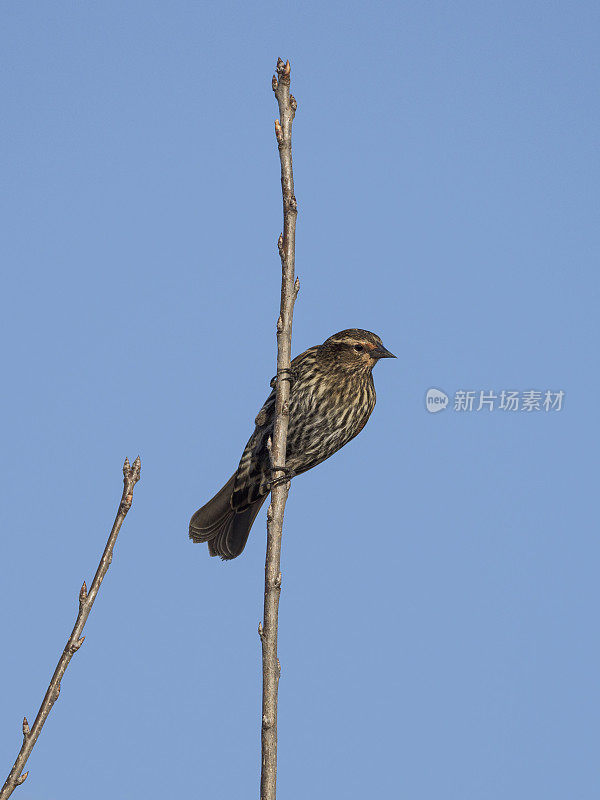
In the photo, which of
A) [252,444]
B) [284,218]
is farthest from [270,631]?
[252,444]

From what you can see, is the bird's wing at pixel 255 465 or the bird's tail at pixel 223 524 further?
the bird's tail at pixel 223 524

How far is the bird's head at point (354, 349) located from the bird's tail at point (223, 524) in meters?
1.06

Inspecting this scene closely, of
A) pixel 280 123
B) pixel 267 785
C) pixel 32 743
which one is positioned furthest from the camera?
pixel 280 123

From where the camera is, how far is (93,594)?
8.36ft

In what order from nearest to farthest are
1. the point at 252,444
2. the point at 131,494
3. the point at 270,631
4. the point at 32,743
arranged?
the point at 32,743, the point at 131,494, the point at 270,631, the point at 252,444

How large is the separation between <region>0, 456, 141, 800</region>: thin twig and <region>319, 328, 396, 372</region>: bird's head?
3778 mm

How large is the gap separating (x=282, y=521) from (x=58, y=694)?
1.39m

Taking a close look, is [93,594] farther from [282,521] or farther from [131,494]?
[282,521]

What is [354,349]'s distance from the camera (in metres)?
6.40

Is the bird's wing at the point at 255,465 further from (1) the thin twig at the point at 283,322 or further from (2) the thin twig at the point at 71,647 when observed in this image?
(2) the thin twig at the point at 71,647

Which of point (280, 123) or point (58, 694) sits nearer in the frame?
point (58, 694)

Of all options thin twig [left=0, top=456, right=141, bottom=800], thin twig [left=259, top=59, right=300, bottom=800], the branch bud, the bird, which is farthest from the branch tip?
the bird

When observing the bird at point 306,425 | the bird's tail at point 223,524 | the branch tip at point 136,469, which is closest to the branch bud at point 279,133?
the branch tip at point 136,469

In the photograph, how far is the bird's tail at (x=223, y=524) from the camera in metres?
6.56
